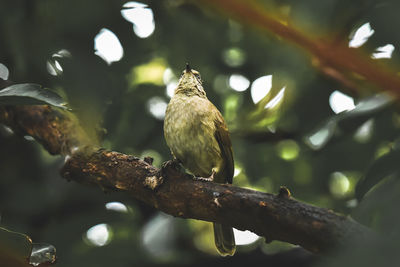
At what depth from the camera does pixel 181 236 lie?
400 centimetres

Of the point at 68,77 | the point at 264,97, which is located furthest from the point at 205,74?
the point at 68,77

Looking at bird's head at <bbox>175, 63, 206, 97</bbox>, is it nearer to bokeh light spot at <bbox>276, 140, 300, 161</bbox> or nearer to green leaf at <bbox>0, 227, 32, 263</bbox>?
bokeh light spot at <bbox>276, 140, 300, 161</bbox>

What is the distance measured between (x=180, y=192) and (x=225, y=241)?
119 centimetres

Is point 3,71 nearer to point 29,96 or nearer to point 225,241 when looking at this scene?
point 29,96

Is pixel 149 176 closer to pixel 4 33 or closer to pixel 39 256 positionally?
pixel 39 256

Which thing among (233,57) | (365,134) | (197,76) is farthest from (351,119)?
(197,76)

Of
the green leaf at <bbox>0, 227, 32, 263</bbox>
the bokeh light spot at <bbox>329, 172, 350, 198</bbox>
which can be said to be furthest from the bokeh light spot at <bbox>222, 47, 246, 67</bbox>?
the green leaf at <bbox>0, 227, 32, 263</bbox>

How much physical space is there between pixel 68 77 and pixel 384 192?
50.5 inches

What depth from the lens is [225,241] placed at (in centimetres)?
368

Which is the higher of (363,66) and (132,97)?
(132,97)

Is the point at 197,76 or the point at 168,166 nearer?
the point at 168,166

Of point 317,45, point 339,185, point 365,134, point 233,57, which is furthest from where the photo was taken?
point 339,185

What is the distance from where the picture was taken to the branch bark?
2078mm

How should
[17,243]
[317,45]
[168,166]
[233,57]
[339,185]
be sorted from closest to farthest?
[317,45], [17,243], [168,166], [233,57], [339,185]
